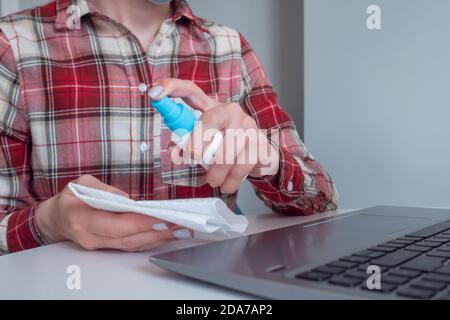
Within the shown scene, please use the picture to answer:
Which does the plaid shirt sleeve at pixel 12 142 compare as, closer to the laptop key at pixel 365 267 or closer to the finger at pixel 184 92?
the finger at pixel 184 92

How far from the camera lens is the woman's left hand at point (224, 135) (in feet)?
1.48

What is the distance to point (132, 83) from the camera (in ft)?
2.61

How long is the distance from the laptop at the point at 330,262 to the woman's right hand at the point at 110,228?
2.5 inches

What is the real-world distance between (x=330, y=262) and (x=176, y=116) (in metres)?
0.20

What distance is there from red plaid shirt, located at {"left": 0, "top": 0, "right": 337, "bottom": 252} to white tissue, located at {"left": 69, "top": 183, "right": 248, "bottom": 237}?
270 mm

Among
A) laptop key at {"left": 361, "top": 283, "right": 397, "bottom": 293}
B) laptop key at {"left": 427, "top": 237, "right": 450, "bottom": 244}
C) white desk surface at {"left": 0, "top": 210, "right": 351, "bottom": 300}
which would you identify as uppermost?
laptop key at {"left": 361, "top": 283, "right": 397, "bottom": 293}

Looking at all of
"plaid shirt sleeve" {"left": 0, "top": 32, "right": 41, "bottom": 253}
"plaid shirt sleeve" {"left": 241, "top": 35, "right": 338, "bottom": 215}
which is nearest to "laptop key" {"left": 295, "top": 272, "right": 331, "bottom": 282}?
"plaid shirt sleeve" {"left": 241, "top": 35, "right": 338, "bottom": 215}

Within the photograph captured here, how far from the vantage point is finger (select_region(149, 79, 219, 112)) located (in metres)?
0.44

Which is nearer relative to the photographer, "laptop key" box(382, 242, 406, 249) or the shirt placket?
"laptop key" box(382, 242, 406, 249)

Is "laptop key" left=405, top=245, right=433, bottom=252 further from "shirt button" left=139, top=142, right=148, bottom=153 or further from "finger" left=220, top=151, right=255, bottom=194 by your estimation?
"shirt button" left=139, top=142, right=148, bottom=153

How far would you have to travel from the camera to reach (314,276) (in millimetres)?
306

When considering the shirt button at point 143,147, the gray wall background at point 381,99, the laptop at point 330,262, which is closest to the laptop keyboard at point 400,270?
the laptop at point 330,262
